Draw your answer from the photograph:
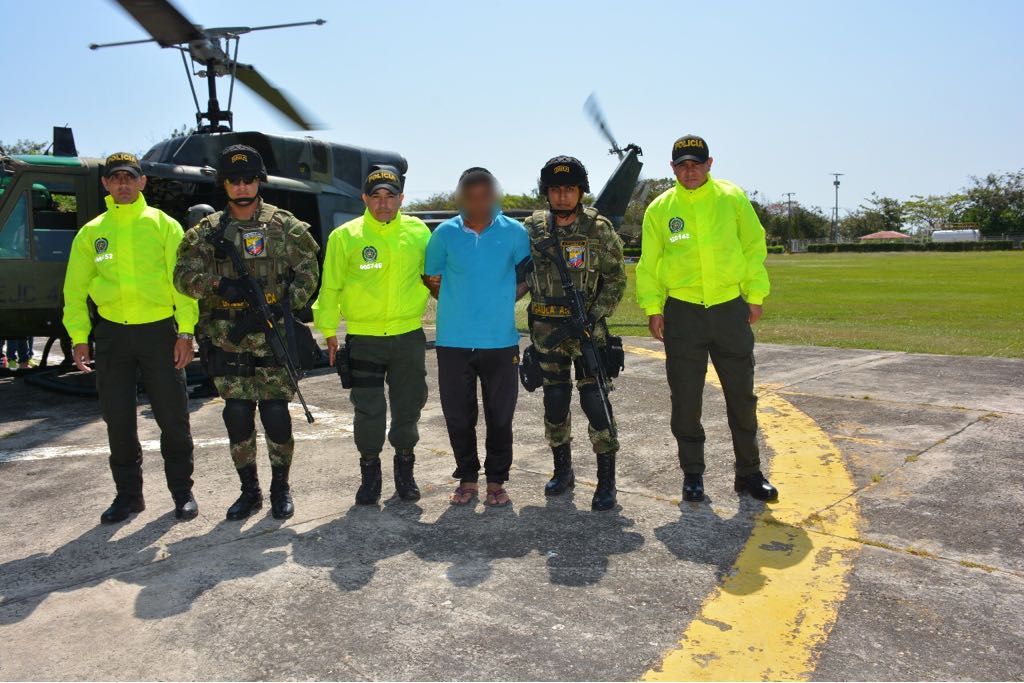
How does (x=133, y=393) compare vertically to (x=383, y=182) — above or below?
below

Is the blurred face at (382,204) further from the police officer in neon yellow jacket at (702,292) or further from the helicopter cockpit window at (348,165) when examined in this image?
the helicopter cockpit window at (348,165)

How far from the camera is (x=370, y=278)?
4.63 meters

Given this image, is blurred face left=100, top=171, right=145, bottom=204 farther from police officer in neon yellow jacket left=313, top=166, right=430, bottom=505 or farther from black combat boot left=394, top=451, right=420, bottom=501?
black combat boot left=394, top=451, right=420, bottom=501

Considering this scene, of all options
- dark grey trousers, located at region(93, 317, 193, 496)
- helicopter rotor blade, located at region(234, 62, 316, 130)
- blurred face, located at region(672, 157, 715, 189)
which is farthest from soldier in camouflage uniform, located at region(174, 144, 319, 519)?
helicopter rotor blade, located at region(234, 62, 316, 130)

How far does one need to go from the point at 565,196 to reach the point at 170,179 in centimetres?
594

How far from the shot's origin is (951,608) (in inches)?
125

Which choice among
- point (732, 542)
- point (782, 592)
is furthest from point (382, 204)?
point (782, 592)

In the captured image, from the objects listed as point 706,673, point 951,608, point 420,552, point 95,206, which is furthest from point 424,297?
point 95,206

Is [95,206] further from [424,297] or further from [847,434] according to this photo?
[847,434]

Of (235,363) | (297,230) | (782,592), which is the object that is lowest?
(782,592)

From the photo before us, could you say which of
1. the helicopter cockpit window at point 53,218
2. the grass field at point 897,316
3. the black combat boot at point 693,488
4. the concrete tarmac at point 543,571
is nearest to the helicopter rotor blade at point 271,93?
the helicopter cockpit window at point 53,218

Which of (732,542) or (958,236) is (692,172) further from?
(958,236)

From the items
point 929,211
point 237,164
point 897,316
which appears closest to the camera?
point 237,164

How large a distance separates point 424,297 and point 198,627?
2.26 m
